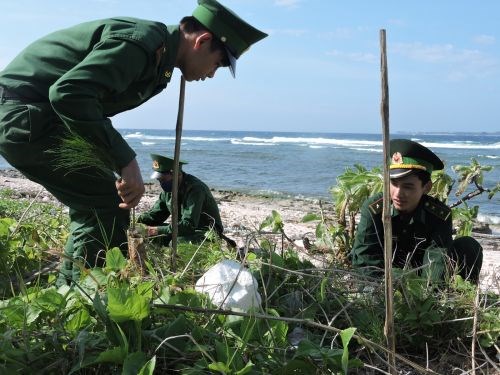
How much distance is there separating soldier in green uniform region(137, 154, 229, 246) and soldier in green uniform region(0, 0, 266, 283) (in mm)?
1457

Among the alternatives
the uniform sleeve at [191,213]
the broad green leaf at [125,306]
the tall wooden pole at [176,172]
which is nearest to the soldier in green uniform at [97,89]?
the tall wooden pole at [176,172]

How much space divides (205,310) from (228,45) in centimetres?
124

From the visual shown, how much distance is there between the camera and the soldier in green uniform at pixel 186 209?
464 centimetres

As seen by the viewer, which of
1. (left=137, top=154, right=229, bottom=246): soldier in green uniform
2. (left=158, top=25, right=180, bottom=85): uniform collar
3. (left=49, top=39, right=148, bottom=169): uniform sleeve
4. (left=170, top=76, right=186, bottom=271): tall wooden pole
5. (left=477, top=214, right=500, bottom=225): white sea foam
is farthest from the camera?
(left=477, top=214, right=500, bottom=225): white sea foam

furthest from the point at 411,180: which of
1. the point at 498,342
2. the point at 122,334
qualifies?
the point at 122,334

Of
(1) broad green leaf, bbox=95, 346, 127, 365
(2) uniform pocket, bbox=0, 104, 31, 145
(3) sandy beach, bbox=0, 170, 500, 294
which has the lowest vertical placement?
(3) sandy beach, bbox=0, 170, 500, 294

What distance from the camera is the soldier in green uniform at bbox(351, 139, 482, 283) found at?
3453 mm

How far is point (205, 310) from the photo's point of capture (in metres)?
1.99

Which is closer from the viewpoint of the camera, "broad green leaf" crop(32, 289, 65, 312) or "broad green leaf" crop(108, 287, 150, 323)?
"broad green leaf" crop(108, 287, 150, 323)

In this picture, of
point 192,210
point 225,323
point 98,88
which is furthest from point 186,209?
point 225,323

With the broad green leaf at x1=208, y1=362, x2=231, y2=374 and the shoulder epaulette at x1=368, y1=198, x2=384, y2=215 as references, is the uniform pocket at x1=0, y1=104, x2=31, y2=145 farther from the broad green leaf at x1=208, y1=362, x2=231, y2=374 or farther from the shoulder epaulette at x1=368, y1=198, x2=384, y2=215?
the shoulder epaulette at x1=368, y1=198, x2=384, y2=215

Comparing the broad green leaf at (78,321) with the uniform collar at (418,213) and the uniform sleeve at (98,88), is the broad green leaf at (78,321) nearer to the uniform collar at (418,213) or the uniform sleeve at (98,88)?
the uniform sleeve at (98,88)

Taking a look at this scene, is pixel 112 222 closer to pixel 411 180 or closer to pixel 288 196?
pixel 411 180

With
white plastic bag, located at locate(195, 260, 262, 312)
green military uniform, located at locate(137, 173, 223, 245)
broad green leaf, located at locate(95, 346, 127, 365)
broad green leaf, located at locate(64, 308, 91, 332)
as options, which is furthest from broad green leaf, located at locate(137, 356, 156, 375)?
green military uniform, located at locate(137, 173, 223, 245)
